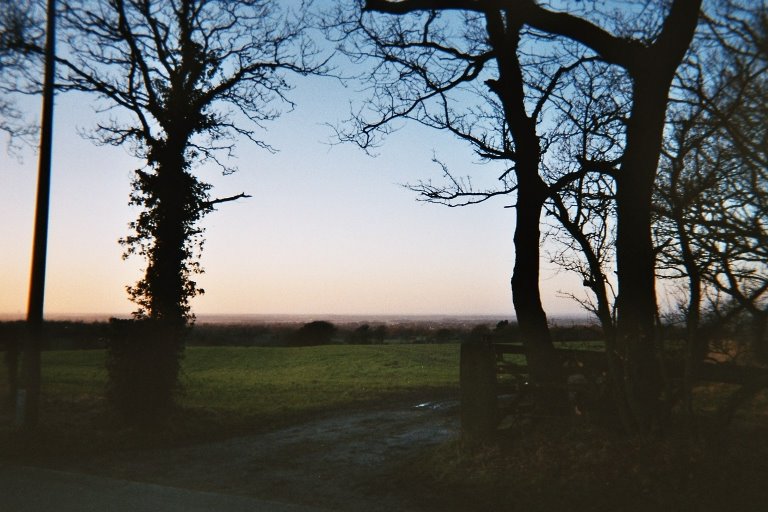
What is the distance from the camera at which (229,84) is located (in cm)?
1577

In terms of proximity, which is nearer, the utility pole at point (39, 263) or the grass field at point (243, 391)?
the utility pole at point (39, 263)

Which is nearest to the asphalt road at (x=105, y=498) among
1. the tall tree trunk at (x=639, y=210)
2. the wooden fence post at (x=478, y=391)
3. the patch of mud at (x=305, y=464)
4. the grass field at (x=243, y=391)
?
the patch of mud at (x=305, y=464)

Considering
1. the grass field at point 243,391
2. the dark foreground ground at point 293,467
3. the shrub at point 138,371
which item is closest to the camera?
the dark foreground ground at point 293,467

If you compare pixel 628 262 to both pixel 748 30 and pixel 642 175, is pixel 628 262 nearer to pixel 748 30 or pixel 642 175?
pixel 642 175

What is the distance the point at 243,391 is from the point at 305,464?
37.9 ft

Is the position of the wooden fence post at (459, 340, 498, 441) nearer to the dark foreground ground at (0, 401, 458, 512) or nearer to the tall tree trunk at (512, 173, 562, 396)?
the tall tree trunk at (512, 173, 562, 396)

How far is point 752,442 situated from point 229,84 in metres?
12.5

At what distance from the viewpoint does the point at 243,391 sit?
21031 mm

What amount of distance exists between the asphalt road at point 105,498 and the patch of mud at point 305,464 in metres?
0.42

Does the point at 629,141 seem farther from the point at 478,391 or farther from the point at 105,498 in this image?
the point at 105,498

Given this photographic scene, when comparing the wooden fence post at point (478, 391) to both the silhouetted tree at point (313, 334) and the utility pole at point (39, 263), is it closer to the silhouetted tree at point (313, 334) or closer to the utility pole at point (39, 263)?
the utility pole at point (39, 263)

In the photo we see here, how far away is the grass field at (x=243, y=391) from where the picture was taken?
1216 cm

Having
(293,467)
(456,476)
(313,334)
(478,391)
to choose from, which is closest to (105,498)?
(293,467)

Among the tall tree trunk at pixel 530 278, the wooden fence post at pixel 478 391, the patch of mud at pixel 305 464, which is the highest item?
the tall tree trunk at pixel 530 278
